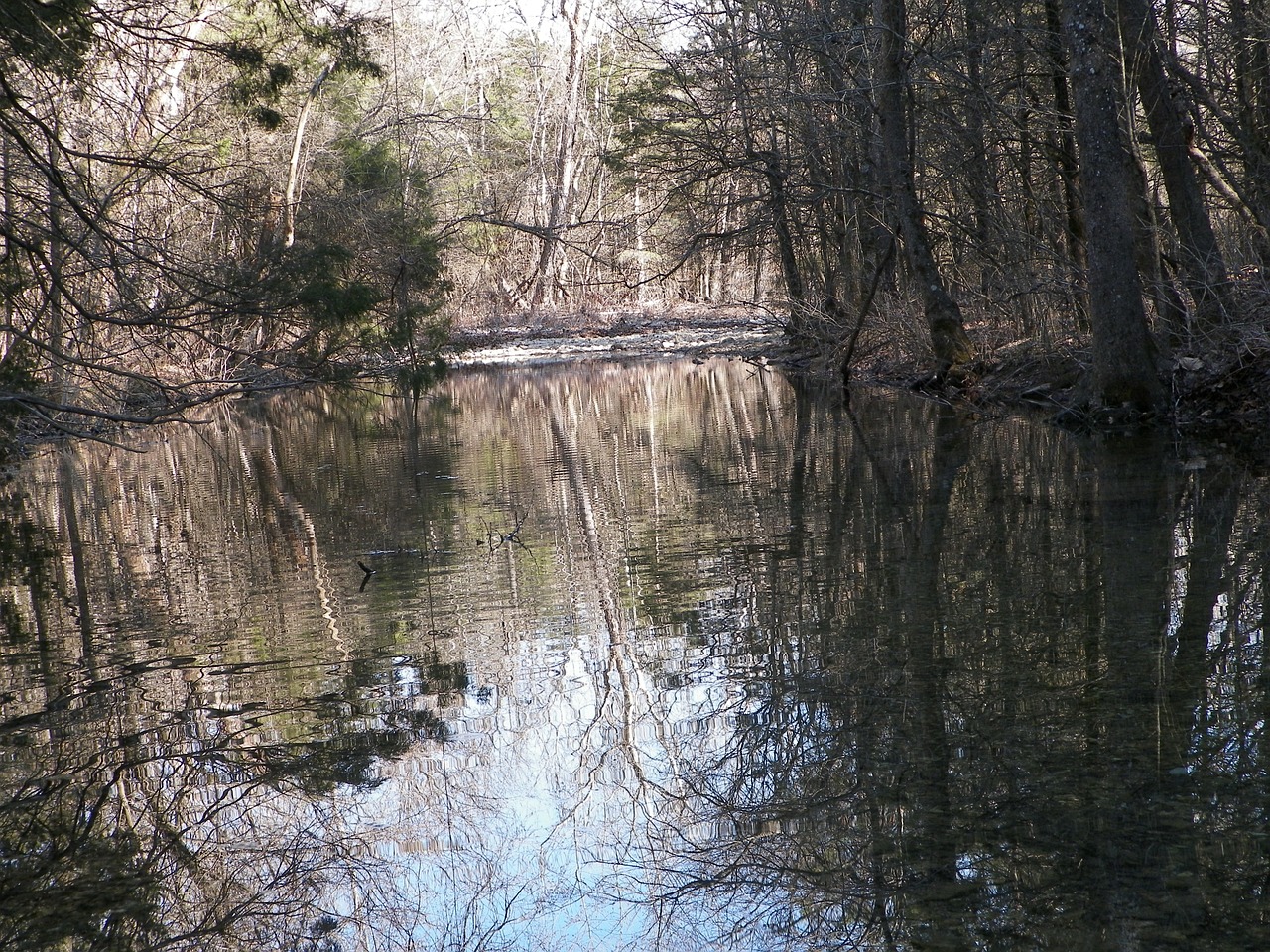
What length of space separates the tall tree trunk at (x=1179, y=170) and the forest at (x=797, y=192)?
36 mm

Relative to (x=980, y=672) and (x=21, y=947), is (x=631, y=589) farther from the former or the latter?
(x=21, y=947)

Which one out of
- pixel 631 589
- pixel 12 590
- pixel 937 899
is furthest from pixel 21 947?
pixel 12 590

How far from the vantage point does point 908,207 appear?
1681cm

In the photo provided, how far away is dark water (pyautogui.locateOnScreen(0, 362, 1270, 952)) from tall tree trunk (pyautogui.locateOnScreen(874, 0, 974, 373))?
6.68m

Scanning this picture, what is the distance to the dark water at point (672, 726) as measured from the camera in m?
3.74

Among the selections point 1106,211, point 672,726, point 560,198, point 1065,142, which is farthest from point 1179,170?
point 560,198

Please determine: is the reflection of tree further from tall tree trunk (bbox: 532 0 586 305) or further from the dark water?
tall tree trunk (bbox: 532 0 586 305)

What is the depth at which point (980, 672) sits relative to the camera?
17.6 ft

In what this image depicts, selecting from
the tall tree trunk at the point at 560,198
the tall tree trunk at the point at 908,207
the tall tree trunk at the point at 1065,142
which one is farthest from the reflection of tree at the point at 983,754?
the tall tree trunk at the point at 560,198

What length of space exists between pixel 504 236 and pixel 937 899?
47822mm

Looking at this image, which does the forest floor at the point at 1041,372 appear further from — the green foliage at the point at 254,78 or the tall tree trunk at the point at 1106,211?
the green foliage at the point at 254,78

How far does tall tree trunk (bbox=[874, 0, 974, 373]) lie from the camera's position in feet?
52.9

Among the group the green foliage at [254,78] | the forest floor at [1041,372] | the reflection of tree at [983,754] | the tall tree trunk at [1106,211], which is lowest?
the reflection of tree at [983,754]

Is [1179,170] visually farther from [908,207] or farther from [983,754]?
[983,754]
